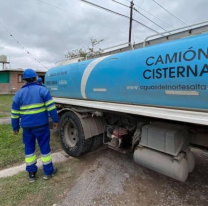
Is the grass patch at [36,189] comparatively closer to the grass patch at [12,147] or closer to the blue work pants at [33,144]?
the blue work pants at [33,144]

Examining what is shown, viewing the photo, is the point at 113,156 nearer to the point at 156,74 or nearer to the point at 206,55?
the point at 156,74

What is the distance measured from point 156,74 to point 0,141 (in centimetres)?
471

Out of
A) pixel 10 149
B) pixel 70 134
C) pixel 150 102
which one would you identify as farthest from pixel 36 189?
pixel 150 102

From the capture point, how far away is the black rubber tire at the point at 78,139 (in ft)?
12.7

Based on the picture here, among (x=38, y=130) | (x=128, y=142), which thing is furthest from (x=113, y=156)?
(x=38, y=130)

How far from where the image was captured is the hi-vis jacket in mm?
3092

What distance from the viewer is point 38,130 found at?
3.17m

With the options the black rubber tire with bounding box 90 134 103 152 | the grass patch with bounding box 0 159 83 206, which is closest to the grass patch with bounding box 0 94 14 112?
the black rubber tire with bounding box 90 134 103 152

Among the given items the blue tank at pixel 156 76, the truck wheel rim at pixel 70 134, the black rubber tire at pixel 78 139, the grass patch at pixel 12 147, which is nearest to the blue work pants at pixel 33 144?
the black rubber tire at pixel 78 139

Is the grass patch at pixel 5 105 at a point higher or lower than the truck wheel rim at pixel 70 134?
lower

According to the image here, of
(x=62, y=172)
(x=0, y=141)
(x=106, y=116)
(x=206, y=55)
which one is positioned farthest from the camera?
(x=0, y=141)

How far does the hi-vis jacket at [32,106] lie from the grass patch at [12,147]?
127 cm

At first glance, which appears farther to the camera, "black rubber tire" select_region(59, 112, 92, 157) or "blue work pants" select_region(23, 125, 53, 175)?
"black rubber tire" select_region(59, 112, 92, 157)

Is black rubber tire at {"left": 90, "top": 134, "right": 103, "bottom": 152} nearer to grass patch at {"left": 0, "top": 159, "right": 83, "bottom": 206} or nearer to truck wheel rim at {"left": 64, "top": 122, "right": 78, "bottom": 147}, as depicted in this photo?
truck wheel rim at {"left": 64, "top": 122, "right": 78, "bottom": 147}
